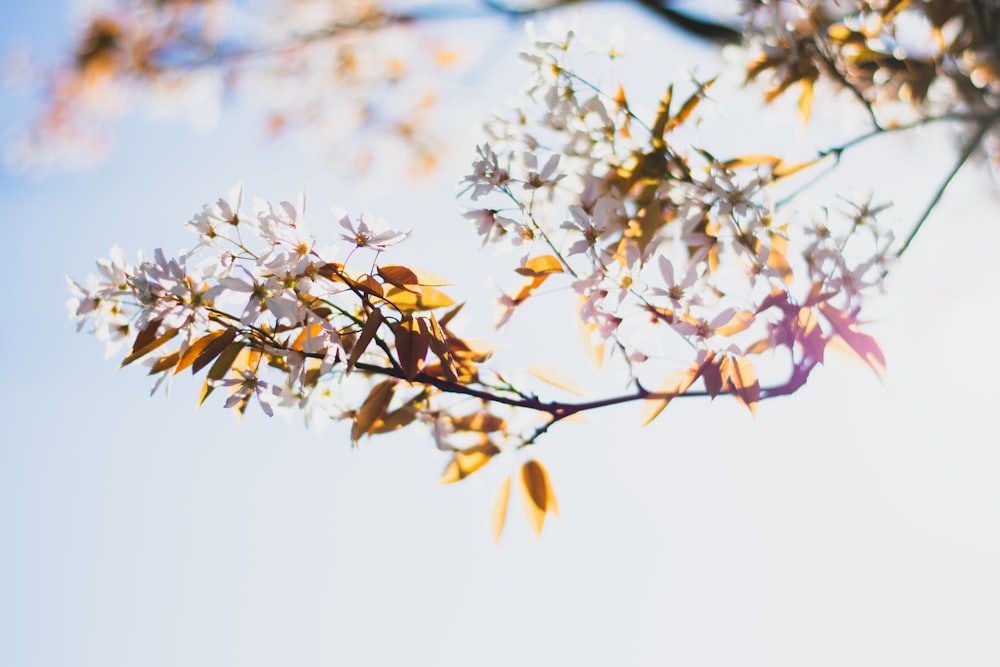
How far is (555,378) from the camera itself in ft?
3.23

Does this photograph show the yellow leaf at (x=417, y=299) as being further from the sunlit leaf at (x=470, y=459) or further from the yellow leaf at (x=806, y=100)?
the yellow leaf at (x=806, y=100)

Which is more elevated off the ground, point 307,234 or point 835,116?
point 835,116

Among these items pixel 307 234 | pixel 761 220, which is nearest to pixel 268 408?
pixel 307 234

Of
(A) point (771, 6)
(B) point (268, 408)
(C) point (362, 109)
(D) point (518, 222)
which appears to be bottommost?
(B) point (268, 408)

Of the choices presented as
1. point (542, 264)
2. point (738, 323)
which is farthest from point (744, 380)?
point (542, 264)

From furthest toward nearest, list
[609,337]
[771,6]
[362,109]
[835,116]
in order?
1. [362,109]
2. [835,116]
3. [771,6]
4. [609,337]

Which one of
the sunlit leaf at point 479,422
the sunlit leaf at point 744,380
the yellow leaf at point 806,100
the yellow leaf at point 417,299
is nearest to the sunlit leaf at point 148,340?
the yellow leaf at point 417,299

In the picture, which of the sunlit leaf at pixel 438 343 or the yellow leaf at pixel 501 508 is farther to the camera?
the yellow leaf at pixel 501 508

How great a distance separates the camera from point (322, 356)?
712mm

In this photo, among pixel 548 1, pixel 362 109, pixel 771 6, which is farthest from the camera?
pixel 362 109

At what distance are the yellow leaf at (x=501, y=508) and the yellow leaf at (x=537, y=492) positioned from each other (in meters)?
0.03

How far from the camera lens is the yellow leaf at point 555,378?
38.0 inches

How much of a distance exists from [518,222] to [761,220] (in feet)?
1.04

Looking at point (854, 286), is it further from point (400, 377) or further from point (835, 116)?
point (835, 116)
